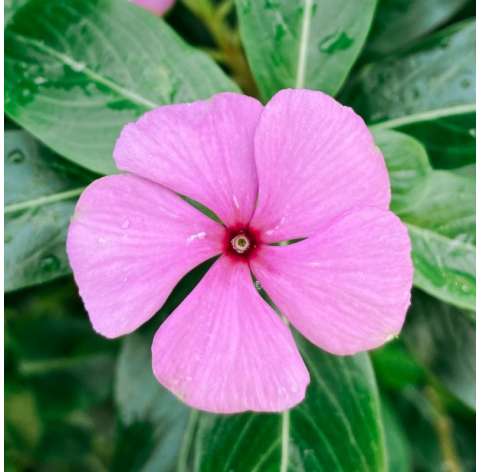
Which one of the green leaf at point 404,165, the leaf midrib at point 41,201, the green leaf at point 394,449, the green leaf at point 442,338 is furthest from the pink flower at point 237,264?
the green leaf at point 394,449

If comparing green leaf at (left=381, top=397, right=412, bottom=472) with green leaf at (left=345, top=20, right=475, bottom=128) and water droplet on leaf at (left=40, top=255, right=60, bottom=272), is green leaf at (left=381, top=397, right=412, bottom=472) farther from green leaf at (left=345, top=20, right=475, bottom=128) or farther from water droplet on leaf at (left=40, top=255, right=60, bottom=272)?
water droplet on leaf at (left=40, top=255, right=60, bottom=272)

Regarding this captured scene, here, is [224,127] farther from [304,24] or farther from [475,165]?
[475,165]

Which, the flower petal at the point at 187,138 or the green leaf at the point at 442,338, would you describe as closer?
the flower petal at the point at 187,138

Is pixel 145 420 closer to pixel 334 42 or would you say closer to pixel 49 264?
pixel 49 264

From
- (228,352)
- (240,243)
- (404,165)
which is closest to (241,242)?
(240,243)

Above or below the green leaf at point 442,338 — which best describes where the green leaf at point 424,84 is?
above

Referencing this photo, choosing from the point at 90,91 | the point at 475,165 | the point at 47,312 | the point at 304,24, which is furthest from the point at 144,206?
the point at 47,312

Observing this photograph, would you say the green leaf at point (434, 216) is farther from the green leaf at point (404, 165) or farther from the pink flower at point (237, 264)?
the pink flower at point (237, 264)
